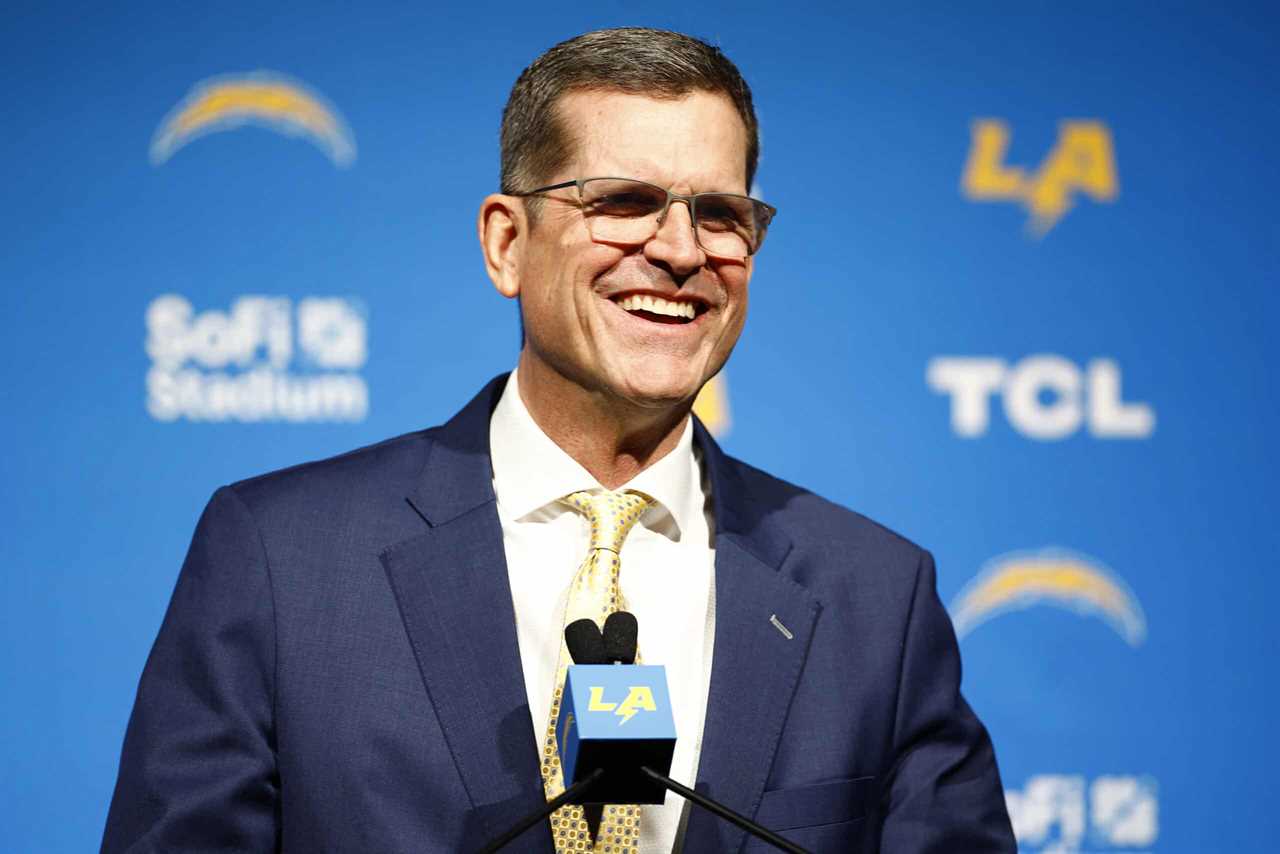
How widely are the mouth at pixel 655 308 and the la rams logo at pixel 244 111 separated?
44.4 inches

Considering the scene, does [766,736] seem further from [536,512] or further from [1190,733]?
[1190,733]

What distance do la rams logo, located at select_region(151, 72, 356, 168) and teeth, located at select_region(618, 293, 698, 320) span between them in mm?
1130

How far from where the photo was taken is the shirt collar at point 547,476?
1809 mm

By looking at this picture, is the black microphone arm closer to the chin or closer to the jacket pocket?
the jacket pocket

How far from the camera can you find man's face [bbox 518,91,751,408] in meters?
1.71

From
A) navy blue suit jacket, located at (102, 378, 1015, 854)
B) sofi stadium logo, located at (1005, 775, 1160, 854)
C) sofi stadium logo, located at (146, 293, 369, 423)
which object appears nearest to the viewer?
navy blue suit jacket, located at (102, 378, 1015, 854)

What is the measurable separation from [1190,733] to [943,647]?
3.83 ft

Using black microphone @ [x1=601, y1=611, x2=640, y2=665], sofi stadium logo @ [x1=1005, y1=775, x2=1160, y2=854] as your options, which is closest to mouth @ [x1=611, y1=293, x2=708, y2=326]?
black microphone @ [x1=601, y1=611, x2=640, y2=665]

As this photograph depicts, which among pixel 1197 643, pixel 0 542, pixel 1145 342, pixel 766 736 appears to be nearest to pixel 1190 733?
pixel 1197 643

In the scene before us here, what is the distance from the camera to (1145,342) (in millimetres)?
2840

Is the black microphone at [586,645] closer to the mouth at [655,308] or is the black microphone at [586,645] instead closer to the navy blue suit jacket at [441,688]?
the navy blue suit jacket at [441,688]

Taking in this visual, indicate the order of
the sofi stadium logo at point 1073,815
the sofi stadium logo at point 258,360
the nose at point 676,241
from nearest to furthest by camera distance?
the nose at point 676,241
the sofi stadium logo at point 258,360
the sofi stadium logo at point 1073,815

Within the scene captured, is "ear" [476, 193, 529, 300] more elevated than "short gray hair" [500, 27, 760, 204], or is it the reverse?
"short gray hair" [500, 27, 760, 204]

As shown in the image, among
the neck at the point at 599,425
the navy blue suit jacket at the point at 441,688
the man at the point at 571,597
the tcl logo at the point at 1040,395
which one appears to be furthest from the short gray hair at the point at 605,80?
the tcl logo at the point at 1040,395
